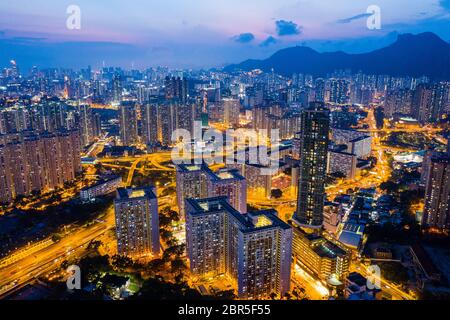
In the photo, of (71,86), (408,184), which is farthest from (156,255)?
(71,86)

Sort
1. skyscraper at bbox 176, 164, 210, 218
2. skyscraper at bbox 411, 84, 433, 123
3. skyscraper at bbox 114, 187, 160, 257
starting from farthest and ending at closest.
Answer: skyscraper at bbox 411, 84, 433, 123
skyscraper at bbox 176, 164, 210, 218
skyscraper at bbox 114, 187, 160, 257

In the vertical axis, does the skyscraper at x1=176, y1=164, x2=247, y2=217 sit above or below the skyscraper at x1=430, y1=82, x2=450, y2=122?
below

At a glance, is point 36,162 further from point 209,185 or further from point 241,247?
point 241,247

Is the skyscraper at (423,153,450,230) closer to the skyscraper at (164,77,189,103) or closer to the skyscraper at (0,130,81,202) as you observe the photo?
the skyscraper at (0,130,81,202)

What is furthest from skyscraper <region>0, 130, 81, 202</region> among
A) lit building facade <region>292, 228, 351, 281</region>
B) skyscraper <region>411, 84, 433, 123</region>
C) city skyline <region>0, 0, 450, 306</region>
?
skyscraper <region>411, 84, 433, 123</region>

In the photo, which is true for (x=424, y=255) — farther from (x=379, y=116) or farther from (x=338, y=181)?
(x=379, y=116)

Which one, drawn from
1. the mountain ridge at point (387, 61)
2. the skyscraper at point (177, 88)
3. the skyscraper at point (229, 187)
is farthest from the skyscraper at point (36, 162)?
the mountain ridge at point (387, 61)
